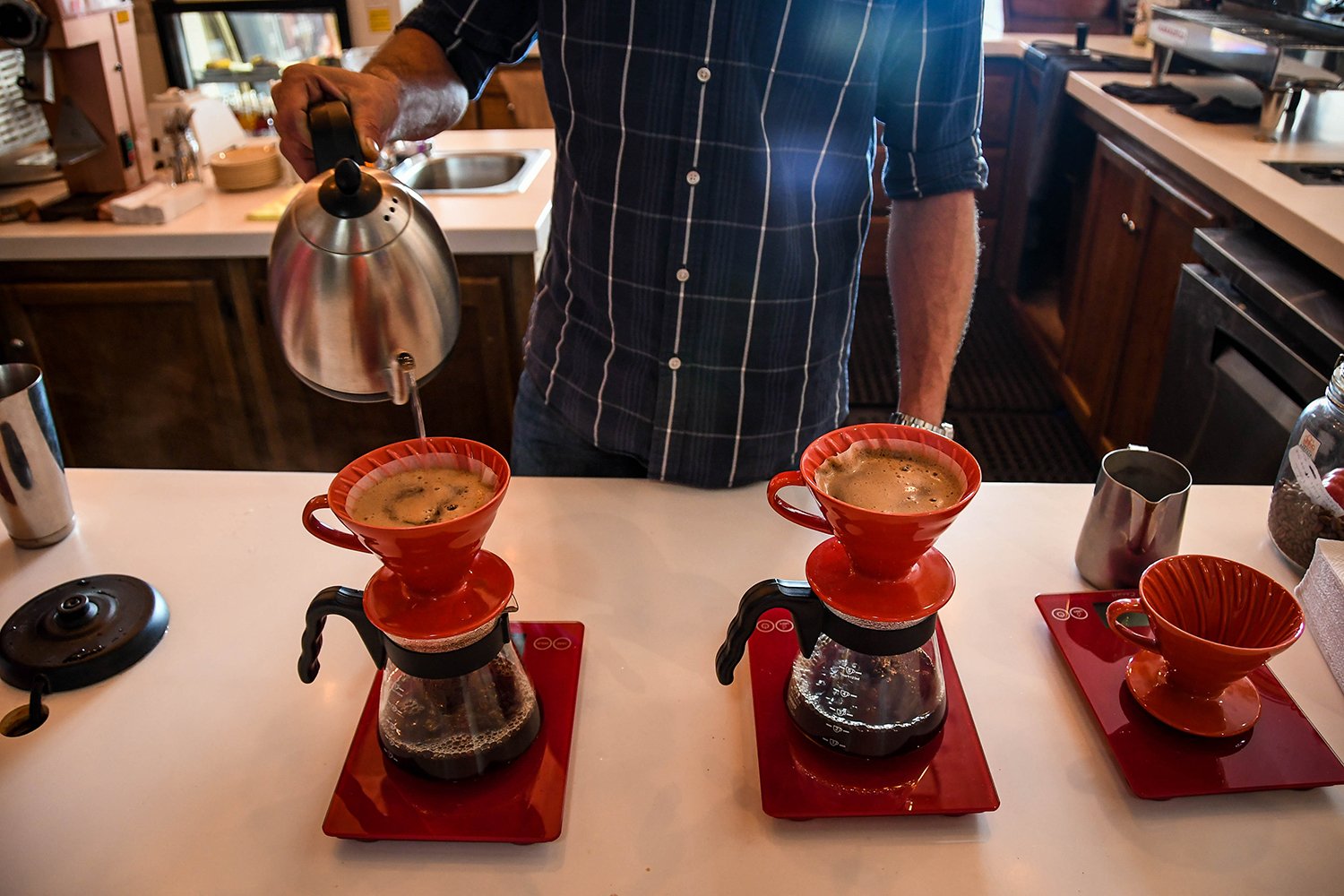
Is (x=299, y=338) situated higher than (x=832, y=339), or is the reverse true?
(x=299, y=338)

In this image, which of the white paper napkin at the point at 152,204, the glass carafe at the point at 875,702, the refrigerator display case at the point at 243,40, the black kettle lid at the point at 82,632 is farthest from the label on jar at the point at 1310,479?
the refrigerator display case at the point at 243,40

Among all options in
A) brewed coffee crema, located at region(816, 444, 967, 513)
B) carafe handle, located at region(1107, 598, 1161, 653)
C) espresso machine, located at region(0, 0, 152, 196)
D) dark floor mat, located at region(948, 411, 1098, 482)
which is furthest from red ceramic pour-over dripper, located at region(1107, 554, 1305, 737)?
espresso machine, located at region(0, 0, 152, 196)

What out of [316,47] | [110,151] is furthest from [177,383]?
[316,47]

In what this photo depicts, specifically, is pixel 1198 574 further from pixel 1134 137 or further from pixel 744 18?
pixel 1134 137

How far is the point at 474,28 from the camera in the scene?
1.25 meters

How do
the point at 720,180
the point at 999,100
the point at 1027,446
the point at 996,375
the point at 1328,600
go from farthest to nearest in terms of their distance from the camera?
the point at 999,100
the point at 996,375
the point at 1027,446
the point at 720,180
the point at 1328,600

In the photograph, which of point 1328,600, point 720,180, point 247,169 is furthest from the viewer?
point 247,169

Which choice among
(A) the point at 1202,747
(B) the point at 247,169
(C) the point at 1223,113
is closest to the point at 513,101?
(B) the point at 247,169

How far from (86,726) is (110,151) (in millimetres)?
1866

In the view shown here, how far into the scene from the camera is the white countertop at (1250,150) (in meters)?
1.69

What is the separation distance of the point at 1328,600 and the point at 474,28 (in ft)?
3.78

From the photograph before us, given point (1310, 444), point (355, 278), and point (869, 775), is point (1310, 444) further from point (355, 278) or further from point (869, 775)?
point (355, 278)

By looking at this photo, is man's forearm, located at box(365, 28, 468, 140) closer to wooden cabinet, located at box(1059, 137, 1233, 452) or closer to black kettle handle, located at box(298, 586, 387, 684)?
black kettle handle, located at box(298, 586, 387, 684)

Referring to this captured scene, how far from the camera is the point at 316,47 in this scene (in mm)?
3264
